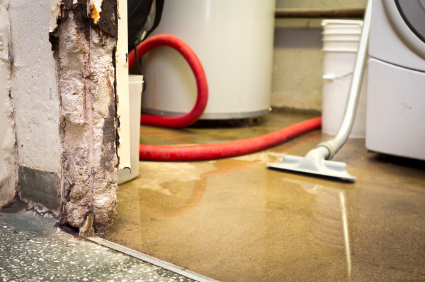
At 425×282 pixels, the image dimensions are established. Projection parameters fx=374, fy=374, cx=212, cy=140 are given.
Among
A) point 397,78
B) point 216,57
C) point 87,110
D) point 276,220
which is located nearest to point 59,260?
point 87,110

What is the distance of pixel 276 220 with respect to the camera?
41.9 inches

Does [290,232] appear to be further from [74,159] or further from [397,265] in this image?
[74,159]

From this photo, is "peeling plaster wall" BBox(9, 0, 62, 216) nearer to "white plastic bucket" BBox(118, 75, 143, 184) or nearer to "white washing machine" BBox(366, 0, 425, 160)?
"white plastic bucket" BBox(118, 75, 143, 184)

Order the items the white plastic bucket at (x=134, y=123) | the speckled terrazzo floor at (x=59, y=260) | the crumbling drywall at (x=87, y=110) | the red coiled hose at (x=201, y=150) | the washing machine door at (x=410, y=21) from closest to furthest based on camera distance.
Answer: the speckled terrazzo floor at (x=59, y=260)
the crumbling drywall at (x=87, y=110)
the white plastic bucket at (x=134, y=123)
the washing machine door at (x=410, y=21)
the red coiled hose at (x=201, y=150)

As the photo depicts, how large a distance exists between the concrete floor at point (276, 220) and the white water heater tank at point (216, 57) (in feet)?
2.24

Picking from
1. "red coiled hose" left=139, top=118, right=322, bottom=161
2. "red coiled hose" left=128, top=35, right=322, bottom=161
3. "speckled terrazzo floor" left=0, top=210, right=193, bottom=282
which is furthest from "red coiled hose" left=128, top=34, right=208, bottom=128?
"speckled terrazzo floor" left=0, top=210, right=193, bottom=282

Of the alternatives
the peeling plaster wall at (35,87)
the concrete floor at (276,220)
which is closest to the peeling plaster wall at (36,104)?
the peeling plaster wall at (35,87)

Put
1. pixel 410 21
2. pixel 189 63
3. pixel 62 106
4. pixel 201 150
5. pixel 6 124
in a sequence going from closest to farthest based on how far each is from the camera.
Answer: pixel 62 106
pixel 6 124
pixel 410 21
pixel 201 150
pixel 189 63

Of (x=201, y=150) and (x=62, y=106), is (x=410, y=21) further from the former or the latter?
(x=62, y=106)

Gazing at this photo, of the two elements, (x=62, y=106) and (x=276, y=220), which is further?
(x=276, y=220)

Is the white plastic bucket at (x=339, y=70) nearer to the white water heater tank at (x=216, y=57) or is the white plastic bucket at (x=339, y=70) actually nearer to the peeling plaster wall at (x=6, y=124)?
the white water heater tank at (x=216, y=57)

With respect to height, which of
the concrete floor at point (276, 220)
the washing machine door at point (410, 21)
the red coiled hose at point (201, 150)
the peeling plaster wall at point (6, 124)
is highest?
the washing machine door at point (410, 21)

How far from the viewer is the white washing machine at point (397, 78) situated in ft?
4.75

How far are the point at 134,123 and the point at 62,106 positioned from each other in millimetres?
453
